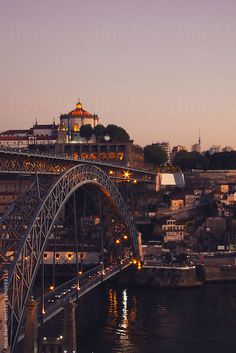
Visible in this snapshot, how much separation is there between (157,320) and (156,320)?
0.09m

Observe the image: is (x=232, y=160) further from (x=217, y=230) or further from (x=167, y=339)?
(x=167, y=339)

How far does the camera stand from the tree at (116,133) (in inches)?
5044

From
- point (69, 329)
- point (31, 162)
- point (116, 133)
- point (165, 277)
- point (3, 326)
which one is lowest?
point (69, 329)

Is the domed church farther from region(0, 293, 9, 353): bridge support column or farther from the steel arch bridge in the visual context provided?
region(0, 293, 9, 353): bridge support column

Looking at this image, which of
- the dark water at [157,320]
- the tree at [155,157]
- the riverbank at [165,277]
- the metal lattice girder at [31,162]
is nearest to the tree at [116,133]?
the tree at [155,157]

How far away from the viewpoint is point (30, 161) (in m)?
52.0

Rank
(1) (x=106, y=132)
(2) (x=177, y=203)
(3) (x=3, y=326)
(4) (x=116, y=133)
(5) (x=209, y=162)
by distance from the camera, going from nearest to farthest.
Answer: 1. (3) (x=3, y=326)
2. (2) (x=177, y=203)
3. (4) (x=116, y=133)
4. (1) (x=106, y=132)
5. (5) (x=209, y=162)

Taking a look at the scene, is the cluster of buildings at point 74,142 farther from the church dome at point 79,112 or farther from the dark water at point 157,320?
the dark water at point 157,320

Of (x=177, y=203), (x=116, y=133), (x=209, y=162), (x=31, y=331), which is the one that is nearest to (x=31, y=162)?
(x=31, y=331)

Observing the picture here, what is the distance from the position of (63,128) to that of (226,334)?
81071 millimetres

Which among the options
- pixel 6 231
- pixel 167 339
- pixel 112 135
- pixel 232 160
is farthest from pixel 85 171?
pixel 232 160

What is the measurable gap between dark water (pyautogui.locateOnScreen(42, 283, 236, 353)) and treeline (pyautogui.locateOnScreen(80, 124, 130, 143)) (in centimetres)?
5697

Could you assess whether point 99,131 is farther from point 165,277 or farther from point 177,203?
point 165,277

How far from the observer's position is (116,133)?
12900cm
